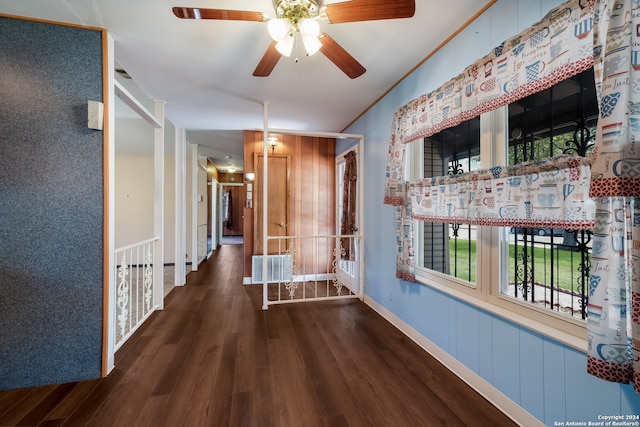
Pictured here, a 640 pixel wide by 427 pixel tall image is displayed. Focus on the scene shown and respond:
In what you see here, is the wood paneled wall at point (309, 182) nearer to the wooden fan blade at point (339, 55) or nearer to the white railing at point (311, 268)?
the white railing at point (311, 268)

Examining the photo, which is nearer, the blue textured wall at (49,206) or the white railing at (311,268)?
the blue textured wall at (49,206)

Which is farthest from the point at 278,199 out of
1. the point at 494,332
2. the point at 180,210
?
the point at 494,332

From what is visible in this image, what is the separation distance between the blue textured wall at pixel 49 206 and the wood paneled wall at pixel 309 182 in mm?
2496

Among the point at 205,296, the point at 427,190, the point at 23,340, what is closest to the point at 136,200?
the point at 205,296

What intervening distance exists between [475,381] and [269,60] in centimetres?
260

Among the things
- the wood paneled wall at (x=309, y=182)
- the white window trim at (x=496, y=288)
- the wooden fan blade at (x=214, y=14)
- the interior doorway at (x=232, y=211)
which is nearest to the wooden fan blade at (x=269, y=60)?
the wooden fan blade at (x=214, y=14)

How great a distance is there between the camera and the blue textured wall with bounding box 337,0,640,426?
1.16m

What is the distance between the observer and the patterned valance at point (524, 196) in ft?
3.75

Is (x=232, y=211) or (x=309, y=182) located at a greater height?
(x=309, y=182)

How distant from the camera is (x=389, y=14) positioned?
129 cm

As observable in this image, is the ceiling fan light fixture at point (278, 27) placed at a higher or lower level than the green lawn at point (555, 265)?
higher

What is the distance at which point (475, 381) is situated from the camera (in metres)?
1.68

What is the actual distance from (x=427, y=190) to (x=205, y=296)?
3196 millimetres

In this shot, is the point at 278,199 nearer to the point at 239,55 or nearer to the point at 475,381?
the point at 239,55
